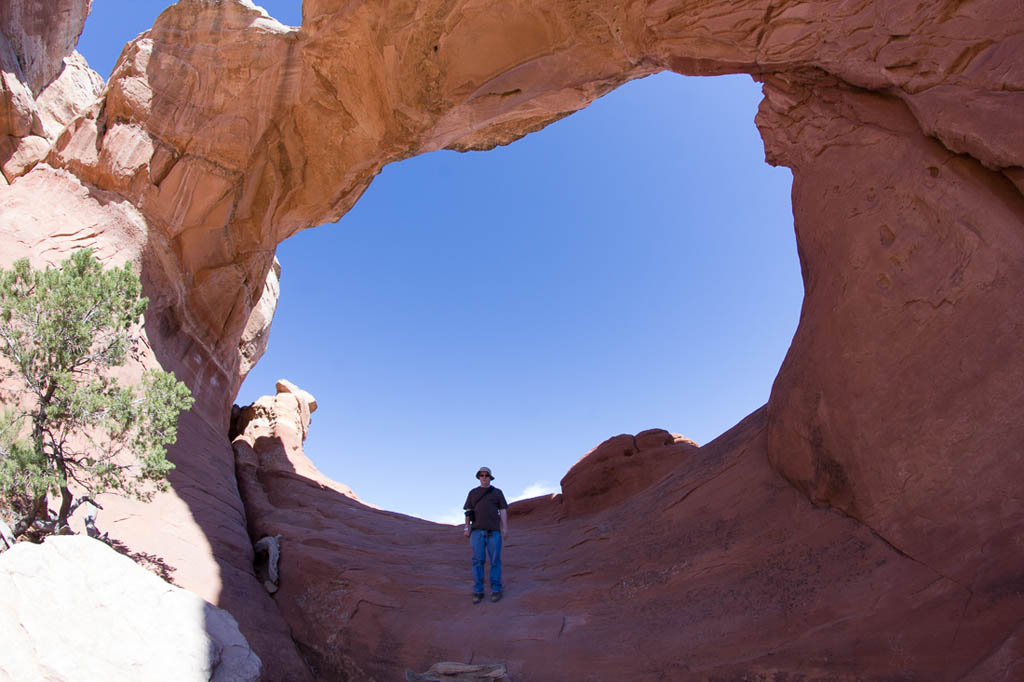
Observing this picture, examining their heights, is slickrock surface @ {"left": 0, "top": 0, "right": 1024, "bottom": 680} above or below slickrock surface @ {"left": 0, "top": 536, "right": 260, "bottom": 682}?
above

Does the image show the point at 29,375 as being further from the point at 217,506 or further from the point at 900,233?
the point at 900,233

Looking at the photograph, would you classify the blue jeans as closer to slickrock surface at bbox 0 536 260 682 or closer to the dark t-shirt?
the dark t-shirt

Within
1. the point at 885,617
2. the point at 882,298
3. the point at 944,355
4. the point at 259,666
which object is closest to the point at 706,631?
the point at 885,617

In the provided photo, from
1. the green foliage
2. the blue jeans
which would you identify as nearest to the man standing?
the blue jeans

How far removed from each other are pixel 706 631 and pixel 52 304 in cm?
850

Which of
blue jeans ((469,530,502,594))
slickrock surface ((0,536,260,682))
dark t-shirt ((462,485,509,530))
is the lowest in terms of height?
slickrock surface ((0,536,260,682))

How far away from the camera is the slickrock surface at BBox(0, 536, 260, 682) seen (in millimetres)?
→ 4026

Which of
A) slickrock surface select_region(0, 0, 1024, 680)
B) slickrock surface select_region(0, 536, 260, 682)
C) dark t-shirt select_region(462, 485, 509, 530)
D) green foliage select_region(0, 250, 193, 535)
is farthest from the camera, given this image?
dark t-shirt select_region(462, 485, 509, 530)

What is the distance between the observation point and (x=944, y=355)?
19.5ft

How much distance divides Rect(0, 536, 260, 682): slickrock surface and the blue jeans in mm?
3639

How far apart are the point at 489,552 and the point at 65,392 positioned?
583 cm

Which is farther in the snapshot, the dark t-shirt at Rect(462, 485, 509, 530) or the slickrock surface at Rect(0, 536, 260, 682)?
the dark t-shirt at Rect(462, 485, 509, 530)

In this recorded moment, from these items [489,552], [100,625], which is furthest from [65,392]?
[489,552]

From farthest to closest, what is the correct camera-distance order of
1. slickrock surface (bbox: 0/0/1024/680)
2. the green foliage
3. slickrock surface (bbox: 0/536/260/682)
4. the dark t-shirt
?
the dark t-shirt, the green foliage, slickrock surface (bbox: 0/0/1024/680), slickrock surface (bbox: 0/536/260/682)
